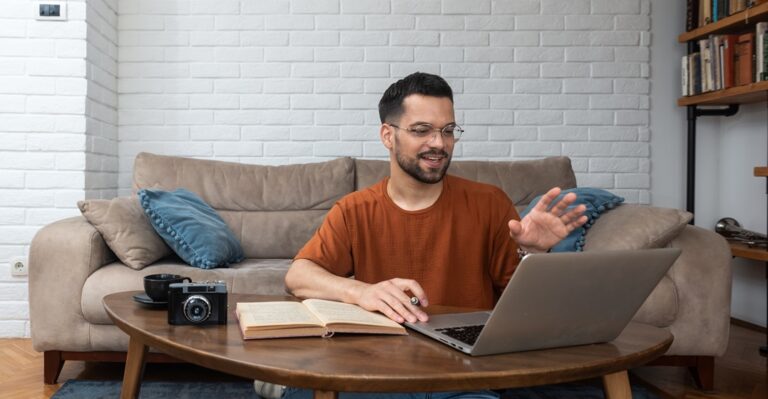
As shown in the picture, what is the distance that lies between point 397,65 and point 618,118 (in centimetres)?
118

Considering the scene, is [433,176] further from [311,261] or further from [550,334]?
[550,334]

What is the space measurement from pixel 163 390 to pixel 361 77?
1817 millimetres

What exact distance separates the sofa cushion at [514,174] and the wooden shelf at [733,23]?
3.22ft

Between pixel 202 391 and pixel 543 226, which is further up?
pixel 543 226

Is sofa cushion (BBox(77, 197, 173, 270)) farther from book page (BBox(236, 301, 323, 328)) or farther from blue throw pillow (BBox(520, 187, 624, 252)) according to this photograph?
blue throw pillow (BBox(520, 187, 624, 252))

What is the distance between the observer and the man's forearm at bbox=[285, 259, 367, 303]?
128cm

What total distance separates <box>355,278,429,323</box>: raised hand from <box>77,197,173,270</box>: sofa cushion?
1476 millimetres

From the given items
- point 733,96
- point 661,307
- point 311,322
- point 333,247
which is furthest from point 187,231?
point 733,96

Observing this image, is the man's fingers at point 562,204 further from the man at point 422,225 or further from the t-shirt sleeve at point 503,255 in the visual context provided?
the t-shirt sleeve at point 503,255

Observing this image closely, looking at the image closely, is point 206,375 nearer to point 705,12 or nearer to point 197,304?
point 197,304

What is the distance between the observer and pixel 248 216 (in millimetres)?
2979

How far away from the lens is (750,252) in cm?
298

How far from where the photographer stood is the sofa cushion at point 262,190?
2932 millimetres

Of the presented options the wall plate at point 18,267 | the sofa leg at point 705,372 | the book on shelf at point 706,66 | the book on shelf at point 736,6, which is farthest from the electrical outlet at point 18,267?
the book on shelf at point 736,6
